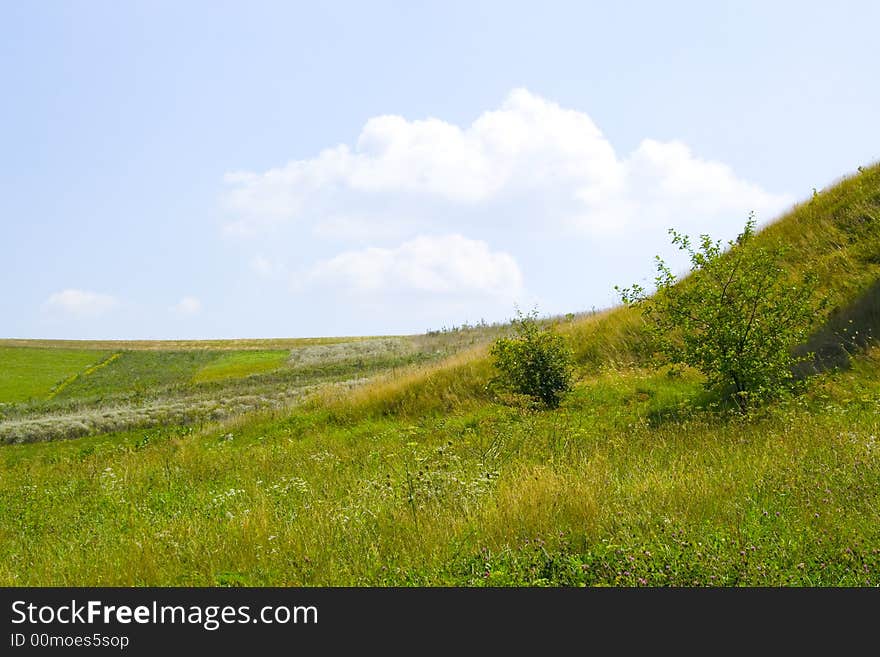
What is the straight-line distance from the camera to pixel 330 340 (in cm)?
8981

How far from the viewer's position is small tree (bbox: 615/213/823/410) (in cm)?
1170

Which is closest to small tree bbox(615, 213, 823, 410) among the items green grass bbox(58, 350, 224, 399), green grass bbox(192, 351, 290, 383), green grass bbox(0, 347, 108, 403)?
green grass bbox(58, 350, 224, 399)

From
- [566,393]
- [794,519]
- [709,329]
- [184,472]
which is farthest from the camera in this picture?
[566,393]

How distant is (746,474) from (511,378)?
1057cm

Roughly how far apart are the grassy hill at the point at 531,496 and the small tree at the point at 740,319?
0.76 metres

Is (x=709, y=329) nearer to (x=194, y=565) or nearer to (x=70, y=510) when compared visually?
(x=194, y=565)

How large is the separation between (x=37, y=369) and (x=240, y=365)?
22234 millimetres

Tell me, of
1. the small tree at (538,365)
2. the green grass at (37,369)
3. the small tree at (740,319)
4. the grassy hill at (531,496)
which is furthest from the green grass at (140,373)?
the small tree at (740,319)

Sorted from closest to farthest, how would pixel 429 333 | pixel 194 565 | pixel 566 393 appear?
1. pixel 194 565
2. pixel 566 393
3. pixel 429 333

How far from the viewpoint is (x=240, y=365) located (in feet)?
204

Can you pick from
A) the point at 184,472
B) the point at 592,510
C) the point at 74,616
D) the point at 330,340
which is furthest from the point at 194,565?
the point at 330,340

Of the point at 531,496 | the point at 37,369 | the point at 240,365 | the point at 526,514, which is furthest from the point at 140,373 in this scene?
the point at 526,514

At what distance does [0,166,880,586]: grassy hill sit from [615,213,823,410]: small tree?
0.76m

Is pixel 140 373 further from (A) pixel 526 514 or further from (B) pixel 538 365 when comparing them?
(A) pixel 526 514
